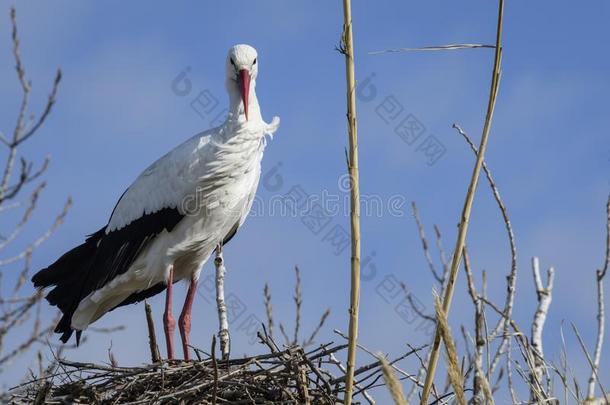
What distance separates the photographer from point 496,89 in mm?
2623

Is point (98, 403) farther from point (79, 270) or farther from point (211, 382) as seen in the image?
point (79, 270)

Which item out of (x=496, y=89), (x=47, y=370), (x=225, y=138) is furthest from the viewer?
(x=225, y=138)

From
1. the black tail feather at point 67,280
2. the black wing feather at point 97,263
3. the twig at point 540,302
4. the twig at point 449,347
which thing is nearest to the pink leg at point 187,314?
the black wing feather at point 97,263

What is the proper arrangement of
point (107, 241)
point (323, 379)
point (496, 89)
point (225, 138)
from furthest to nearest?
point (107, 241) → point (225, 138) → point (323, 379) → point (496, 89)

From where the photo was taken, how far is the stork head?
6715 millimetres

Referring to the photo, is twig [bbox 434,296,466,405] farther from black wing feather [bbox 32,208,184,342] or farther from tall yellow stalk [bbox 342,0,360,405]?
black wing feather [bbox 32,208,184,342]

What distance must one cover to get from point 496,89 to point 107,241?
16.7 ft

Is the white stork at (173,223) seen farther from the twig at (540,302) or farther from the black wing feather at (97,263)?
the twig at (540,302)

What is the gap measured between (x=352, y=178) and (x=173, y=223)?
14.7 feet

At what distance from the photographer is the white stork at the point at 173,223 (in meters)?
6.68

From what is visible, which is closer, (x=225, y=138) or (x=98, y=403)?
(x=98, y=403)

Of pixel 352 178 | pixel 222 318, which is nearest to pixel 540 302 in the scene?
pixel 222 318

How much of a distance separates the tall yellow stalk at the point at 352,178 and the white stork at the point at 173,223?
4.10 metres

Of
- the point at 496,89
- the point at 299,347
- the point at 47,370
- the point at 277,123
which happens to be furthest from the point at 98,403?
the point at 496,89
